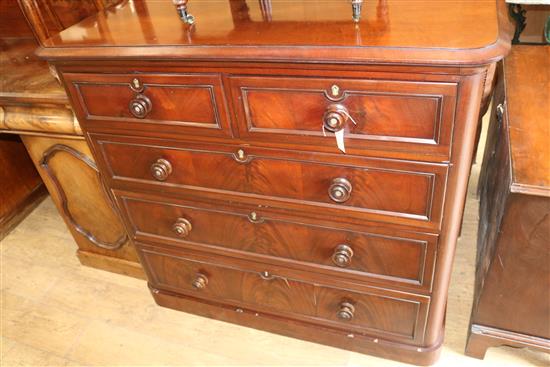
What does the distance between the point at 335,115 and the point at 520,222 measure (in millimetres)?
532

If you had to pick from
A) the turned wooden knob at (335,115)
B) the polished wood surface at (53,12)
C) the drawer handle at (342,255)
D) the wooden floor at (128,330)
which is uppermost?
the polished wood surface at (53,12)

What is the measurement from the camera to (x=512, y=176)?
3.31 ft

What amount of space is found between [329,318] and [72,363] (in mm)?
924

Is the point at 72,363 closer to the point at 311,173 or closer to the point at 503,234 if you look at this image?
the point at 311,173

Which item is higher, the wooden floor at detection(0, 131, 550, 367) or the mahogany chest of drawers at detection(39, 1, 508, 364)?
the mahogany chest of drawers at detection(39, 1, 508, 364)

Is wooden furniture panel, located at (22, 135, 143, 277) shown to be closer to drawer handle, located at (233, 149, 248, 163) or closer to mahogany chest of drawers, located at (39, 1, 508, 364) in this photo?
mahogany chest of drawers, located at (39, 1, 508, 364)

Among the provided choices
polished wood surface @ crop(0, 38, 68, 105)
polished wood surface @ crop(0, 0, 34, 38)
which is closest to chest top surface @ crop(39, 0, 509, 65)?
polished wood surface @ crop(0, 38, 68, 105)

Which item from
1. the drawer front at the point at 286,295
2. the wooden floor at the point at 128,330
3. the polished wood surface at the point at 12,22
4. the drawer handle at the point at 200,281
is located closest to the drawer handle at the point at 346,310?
the drawer front at the point at 286,295

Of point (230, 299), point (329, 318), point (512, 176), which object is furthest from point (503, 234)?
point (230, 299)

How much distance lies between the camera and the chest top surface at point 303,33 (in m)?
0.81

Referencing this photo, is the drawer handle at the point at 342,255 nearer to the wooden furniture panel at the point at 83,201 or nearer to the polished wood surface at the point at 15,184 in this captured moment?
the wooden furniture panel at the point at 83,201

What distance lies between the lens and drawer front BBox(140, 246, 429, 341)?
1.30 metres

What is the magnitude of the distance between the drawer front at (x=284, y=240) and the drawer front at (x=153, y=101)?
10.5 inches

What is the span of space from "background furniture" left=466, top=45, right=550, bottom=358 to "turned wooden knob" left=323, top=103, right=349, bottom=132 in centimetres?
42
